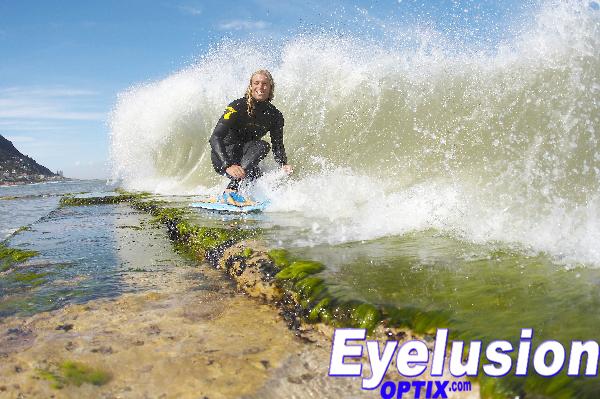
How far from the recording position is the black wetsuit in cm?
756

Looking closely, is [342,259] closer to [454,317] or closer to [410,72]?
[454,317]

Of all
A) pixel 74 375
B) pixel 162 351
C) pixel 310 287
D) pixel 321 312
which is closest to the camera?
pixel 74 375

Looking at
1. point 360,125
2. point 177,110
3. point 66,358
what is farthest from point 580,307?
point 177,110

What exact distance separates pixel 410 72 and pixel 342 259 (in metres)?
8.68

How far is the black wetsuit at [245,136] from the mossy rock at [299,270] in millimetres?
4395

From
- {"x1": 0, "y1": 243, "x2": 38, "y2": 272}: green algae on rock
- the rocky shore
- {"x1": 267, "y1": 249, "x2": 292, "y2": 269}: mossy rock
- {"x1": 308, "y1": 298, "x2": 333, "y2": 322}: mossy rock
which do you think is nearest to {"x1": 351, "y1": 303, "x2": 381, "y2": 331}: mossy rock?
the rocky shore

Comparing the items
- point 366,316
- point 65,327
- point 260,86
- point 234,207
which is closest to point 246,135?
point 260,86

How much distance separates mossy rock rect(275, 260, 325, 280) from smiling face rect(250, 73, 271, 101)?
4.66 metres

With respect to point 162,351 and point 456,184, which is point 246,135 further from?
point 162,351

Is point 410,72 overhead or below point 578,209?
overhead

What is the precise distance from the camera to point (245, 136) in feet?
26.9

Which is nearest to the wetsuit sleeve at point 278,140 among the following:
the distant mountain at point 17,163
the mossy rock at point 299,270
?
the mossy rock at point 299,270

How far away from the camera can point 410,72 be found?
436 inches

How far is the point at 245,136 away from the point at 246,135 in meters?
0.02
